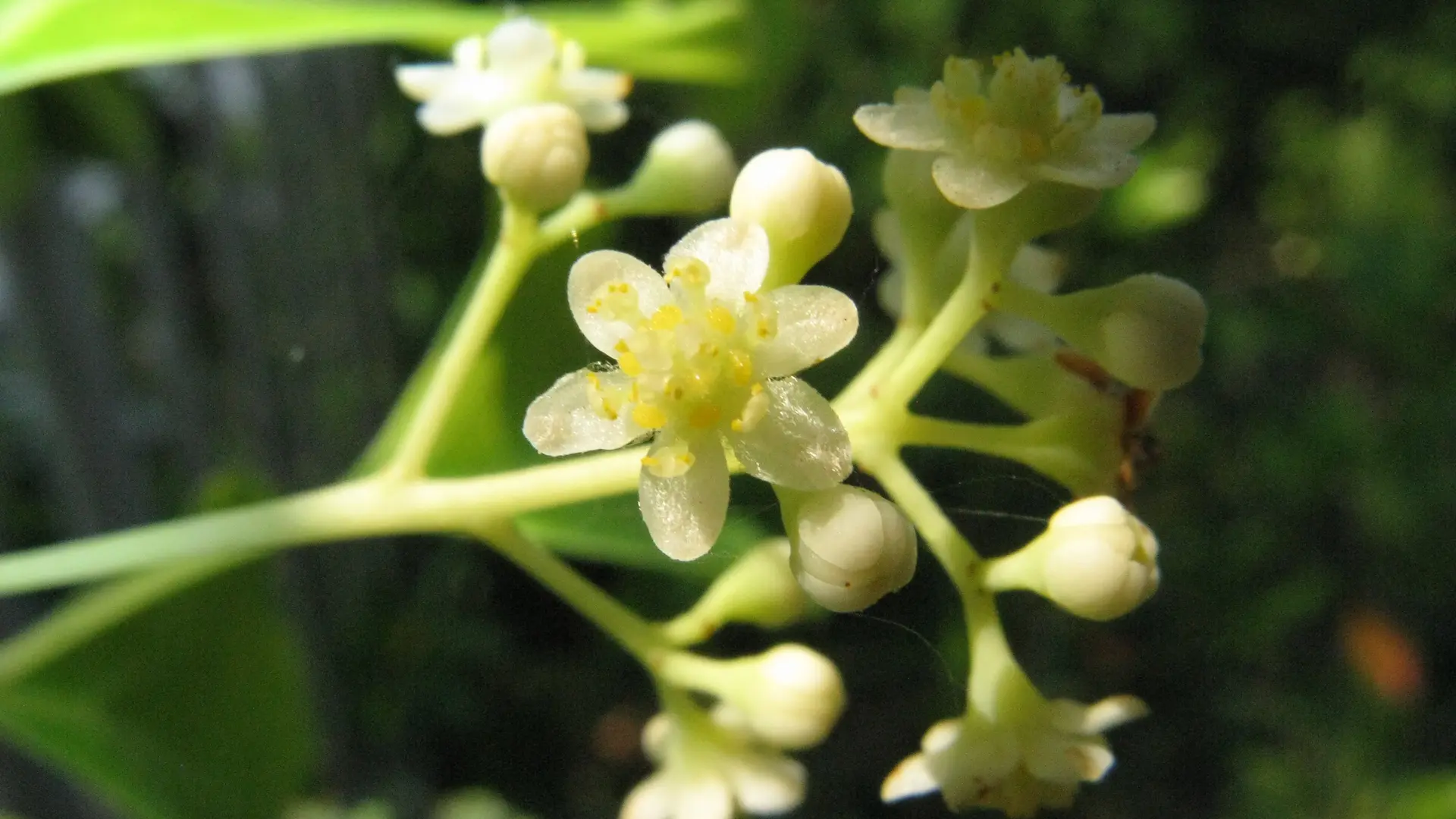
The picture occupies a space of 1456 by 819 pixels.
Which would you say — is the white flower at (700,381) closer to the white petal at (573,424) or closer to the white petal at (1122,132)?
the white petal at (573,424)

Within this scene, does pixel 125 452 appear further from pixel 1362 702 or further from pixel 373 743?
pixel 1362 702

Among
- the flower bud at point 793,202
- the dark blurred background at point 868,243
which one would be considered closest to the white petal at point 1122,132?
the flower bud at point 793,202

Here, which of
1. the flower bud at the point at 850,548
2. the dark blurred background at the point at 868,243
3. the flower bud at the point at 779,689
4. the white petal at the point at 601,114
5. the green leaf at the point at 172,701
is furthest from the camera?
the dark blurred background at the point at 868,243

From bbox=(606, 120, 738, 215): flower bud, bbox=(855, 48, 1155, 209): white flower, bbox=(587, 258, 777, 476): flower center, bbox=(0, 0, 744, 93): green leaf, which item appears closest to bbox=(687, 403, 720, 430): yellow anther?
bbox=(587, 258, 777, 476): flower center

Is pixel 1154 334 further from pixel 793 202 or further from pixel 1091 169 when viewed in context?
pixel 793 202

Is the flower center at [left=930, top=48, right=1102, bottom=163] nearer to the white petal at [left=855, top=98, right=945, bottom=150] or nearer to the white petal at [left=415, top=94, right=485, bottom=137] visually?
the white petal at [left=855, top=98, right=945, bottom=150]
